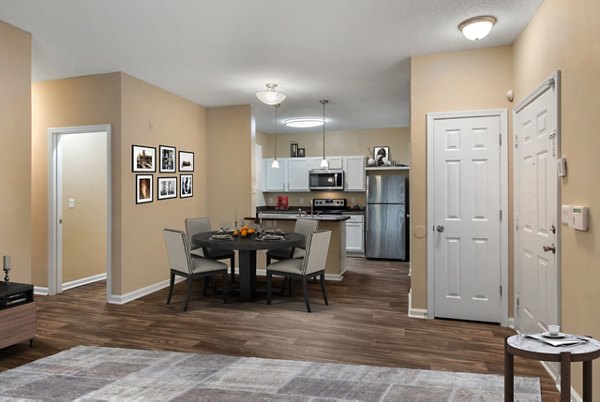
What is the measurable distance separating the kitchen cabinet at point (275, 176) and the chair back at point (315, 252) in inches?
164

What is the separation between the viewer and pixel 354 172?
8.21 m

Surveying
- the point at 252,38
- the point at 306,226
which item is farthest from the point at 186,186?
the point at 252,38

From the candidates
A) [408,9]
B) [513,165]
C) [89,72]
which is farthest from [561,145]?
[89,72]

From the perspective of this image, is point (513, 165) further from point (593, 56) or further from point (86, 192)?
point (86, 192)

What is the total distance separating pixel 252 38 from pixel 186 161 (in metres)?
2.75

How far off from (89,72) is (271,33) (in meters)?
2.44

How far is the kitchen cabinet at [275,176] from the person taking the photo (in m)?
8.66

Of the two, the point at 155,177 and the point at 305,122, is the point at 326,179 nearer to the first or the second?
the point at 305,122

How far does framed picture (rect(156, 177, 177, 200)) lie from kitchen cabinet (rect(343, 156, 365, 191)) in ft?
12.3

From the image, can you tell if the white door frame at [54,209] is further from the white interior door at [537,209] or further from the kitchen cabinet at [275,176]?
the white interior door at [537,209]

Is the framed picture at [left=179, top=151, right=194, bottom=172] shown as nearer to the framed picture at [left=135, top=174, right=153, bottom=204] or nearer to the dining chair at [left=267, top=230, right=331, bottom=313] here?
the framed picture at [left=135, top=174, right=153, bottom=204]

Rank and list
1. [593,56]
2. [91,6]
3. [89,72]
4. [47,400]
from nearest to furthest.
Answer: [593,56]
[47,400]
[91,6]
[89,72]

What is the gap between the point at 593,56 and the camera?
2123mm

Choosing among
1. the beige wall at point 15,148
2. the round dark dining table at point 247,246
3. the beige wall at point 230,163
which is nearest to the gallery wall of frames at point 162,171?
the beige wall at point 230,163
